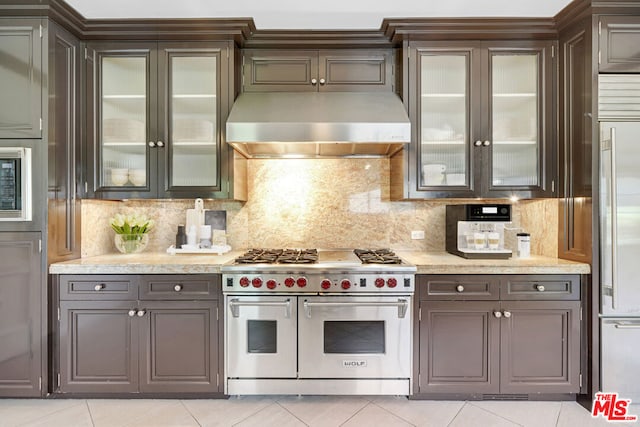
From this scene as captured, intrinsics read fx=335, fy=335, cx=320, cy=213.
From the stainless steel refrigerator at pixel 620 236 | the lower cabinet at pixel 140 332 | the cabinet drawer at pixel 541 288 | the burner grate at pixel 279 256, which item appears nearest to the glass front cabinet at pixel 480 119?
the stainless steel refrigerator at pixel 620 236

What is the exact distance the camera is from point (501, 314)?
2.21m

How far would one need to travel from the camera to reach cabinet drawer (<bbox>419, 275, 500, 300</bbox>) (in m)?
2.21

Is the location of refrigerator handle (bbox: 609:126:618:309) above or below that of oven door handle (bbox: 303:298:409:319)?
above

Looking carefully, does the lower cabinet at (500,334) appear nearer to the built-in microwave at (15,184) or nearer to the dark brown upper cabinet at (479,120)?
the dark brown upper cabinet at (479,120)

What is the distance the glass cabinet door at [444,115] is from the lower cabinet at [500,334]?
30.5 inches

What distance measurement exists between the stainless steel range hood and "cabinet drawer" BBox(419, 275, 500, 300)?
0.98m

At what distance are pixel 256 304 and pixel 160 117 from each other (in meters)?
1.56

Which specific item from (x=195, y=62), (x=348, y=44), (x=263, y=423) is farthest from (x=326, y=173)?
(x=263, y=423)

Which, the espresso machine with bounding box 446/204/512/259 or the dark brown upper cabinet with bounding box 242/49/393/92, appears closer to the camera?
the espresso machine with bounding box 446/204/512/259

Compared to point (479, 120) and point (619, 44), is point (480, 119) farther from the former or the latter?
point (619, 44)

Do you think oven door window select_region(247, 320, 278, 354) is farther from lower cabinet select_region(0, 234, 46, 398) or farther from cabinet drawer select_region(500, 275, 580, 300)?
cabinet drawer select_region(500, 275, 580, 300)

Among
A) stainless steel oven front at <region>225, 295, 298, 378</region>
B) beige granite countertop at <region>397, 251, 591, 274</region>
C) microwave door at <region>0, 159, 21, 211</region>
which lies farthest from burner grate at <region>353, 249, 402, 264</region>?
microwave door at <region>0, 159, 21, 211</region>

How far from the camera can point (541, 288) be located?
7.23ft

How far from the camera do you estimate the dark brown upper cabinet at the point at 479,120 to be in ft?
8.18
